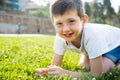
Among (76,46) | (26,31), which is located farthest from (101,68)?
(26,31)

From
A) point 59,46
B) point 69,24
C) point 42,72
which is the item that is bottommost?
point 42,72

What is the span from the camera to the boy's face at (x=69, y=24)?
414cm

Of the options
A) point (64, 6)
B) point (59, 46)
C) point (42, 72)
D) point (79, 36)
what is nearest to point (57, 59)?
point (59, 46)

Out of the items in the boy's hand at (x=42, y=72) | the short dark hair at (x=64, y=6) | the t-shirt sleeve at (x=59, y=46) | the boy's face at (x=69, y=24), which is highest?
the short dark hair at (x=64, y=6)

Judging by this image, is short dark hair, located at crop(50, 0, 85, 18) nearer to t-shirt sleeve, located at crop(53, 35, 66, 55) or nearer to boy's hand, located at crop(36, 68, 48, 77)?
t-shirt sleeve, located at crop(53, 35, 66, 55)

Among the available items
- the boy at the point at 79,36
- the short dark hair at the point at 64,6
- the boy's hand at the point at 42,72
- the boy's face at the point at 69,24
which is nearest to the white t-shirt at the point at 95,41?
the boy at the point at 79,36

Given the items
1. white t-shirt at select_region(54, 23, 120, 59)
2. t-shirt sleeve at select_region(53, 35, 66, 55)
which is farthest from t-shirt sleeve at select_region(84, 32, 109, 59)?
t-shirt sleeve at select_region(53, 35, 66, 55)

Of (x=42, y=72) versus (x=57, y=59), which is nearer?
(x=42, y=72)

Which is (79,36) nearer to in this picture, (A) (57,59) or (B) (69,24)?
(B) (69,24)

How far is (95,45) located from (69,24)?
0.47 m

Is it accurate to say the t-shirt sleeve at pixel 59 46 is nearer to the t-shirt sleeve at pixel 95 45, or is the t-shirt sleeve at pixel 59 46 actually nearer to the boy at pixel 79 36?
the boy at pixel 79 36

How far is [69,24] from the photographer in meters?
4.16

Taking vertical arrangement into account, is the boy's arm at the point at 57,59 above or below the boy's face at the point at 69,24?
below

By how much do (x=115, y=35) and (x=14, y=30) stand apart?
4881 centimetres
